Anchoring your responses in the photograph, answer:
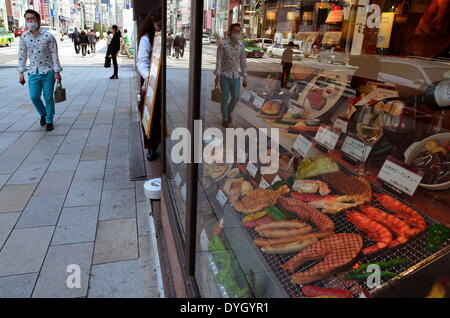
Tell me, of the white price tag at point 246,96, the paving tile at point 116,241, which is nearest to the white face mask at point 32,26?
the white price tag at point 246,96

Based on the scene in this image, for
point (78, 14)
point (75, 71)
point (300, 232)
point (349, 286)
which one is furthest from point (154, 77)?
point (78, 14)

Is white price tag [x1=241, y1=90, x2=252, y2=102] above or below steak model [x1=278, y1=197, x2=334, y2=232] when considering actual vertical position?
above

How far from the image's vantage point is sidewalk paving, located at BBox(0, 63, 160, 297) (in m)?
2.24

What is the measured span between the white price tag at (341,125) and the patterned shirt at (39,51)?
14.9 ft

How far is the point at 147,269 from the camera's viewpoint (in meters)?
2.39

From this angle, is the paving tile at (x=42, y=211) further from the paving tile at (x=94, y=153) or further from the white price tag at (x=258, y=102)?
the white price tag at (x=258, y=102)

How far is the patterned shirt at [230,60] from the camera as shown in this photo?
2.54 metres

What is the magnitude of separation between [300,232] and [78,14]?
92.9 m

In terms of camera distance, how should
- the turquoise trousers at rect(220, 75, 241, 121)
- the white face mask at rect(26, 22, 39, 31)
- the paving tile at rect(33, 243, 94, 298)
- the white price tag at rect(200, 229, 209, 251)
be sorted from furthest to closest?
the white face mask at rect(26, 22, 39, 31)
the turquoise trousers at rect(220, 75, 241, 121)
the paving tile at rect(33, 243, 94, 298)
the white price tag at rect(200, 229, 209, 251)

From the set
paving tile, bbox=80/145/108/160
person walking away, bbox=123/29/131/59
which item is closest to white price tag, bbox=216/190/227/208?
A: paving tile, bbox=80/145/108/160

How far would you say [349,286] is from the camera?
1320 mm

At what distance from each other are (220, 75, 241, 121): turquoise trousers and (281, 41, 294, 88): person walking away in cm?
78

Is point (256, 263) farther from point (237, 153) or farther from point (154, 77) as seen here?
point (154, 77)

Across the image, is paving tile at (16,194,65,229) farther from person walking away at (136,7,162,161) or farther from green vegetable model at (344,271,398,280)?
green vegetable model at (344,271,398,280)
